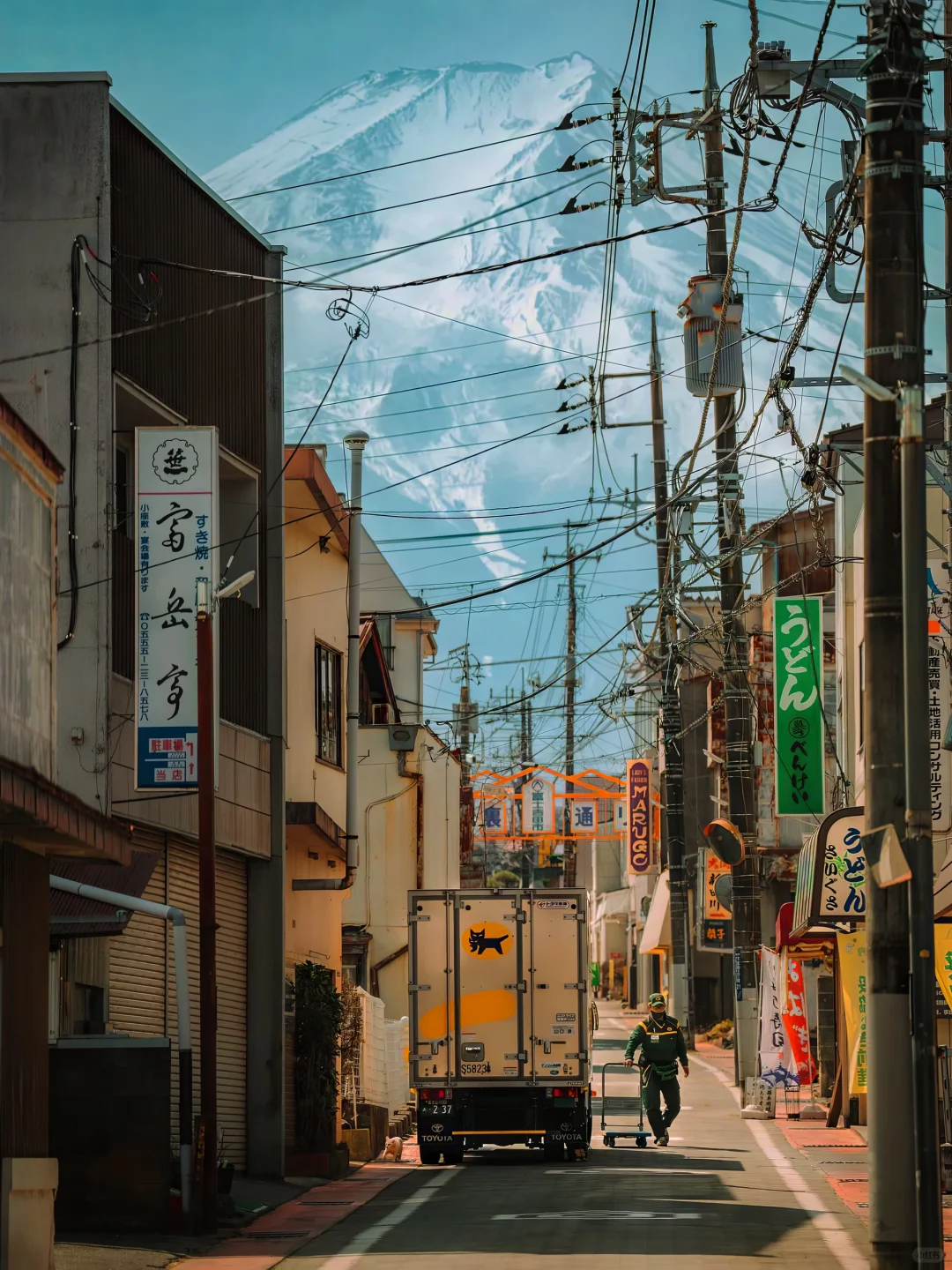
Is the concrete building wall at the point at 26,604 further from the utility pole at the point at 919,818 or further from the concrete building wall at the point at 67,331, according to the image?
the concrete building wall at the point at 67,331

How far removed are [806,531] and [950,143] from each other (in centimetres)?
3146

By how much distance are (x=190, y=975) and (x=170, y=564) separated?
5.07m

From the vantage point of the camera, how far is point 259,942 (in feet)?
78.2

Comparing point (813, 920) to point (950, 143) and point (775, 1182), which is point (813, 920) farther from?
point (950, 143)

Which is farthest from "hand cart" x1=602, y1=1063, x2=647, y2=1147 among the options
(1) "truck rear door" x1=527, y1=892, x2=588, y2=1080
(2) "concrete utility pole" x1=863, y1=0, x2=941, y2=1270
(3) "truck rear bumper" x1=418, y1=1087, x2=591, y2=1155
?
(2) "concrete utility pole" x1=863, y1=0, x2=941, y2=1270

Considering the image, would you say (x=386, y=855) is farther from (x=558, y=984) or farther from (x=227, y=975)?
(x=227, y=975)

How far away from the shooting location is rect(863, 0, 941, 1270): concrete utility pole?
472 inches

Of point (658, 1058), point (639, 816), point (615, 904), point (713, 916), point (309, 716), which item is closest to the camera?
point (658, 1058)

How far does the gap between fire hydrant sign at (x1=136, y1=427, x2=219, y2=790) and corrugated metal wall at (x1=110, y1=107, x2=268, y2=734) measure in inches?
18.8

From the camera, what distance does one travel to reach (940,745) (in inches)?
888

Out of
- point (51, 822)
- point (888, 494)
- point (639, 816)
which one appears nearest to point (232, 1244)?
point (51, 822)

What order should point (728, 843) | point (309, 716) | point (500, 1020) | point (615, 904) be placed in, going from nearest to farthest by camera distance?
point (500, 1020), point (309, 716), point (728, 843), point (615, 904)

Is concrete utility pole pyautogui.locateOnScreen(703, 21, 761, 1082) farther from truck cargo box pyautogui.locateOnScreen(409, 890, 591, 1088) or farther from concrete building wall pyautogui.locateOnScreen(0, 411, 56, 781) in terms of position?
concrete building wall pyautogui.locateOnScreen(0, 411, 56, 781)

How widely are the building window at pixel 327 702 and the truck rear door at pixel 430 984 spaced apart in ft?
13.8
